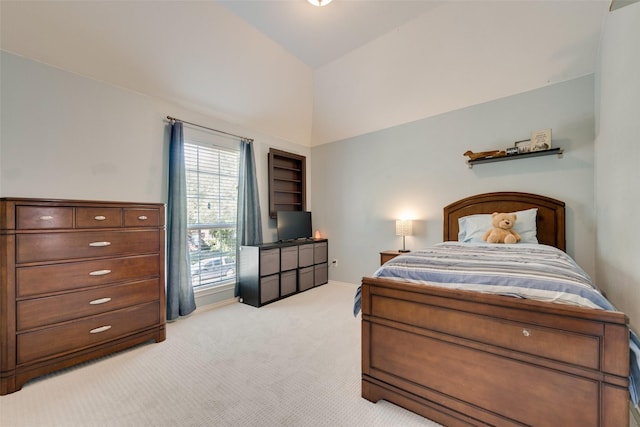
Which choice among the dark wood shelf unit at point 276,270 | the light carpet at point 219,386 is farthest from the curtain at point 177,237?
the dark wood shelf unit at point 276,270

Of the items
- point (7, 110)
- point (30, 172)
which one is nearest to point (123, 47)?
point (7, 110)

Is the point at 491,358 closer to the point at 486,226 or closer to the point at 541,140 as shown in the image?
the point at 486,226

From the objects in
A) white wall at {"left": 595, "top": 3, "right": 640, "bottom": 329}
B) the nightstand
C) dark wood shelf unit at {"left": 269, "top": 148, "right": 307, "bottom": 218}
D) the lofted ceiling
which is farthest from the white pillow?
dark wood shelf unit at {"left": 269, "top": 148, "right": 307, "bottom": 218}

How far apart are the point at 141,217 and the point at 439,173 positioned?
11.8 feet

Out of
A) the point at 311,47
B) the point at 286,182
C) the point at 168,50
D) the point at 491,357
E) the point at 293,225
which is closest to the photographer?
the point at 491,357

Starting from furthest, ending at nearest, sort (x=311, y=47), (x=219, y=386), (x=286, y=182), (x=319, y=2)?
(x=286, y=182), (x=311, y=47), (x=319, y=2), (x=219, y=386)

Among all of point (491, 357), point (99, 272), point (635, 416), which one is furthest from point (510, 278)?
point (99, 272)

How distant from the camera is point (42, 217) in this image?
6.28 ft

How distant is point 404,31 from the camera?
121 inches

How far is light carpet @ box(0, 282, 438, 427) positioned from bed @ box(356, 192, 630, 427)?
25 cm

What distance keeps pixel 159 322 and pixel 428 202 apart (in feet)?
11.7

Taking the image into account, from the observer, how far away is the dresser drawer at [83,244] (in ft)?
6.12

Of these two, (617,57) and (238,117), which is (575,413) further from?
(238,117)

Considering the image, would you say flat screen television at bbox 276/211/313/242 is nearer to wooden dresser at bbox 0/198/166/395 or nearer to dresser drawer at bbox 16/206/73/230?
wooden dresser at bbox 0/198/166/395
